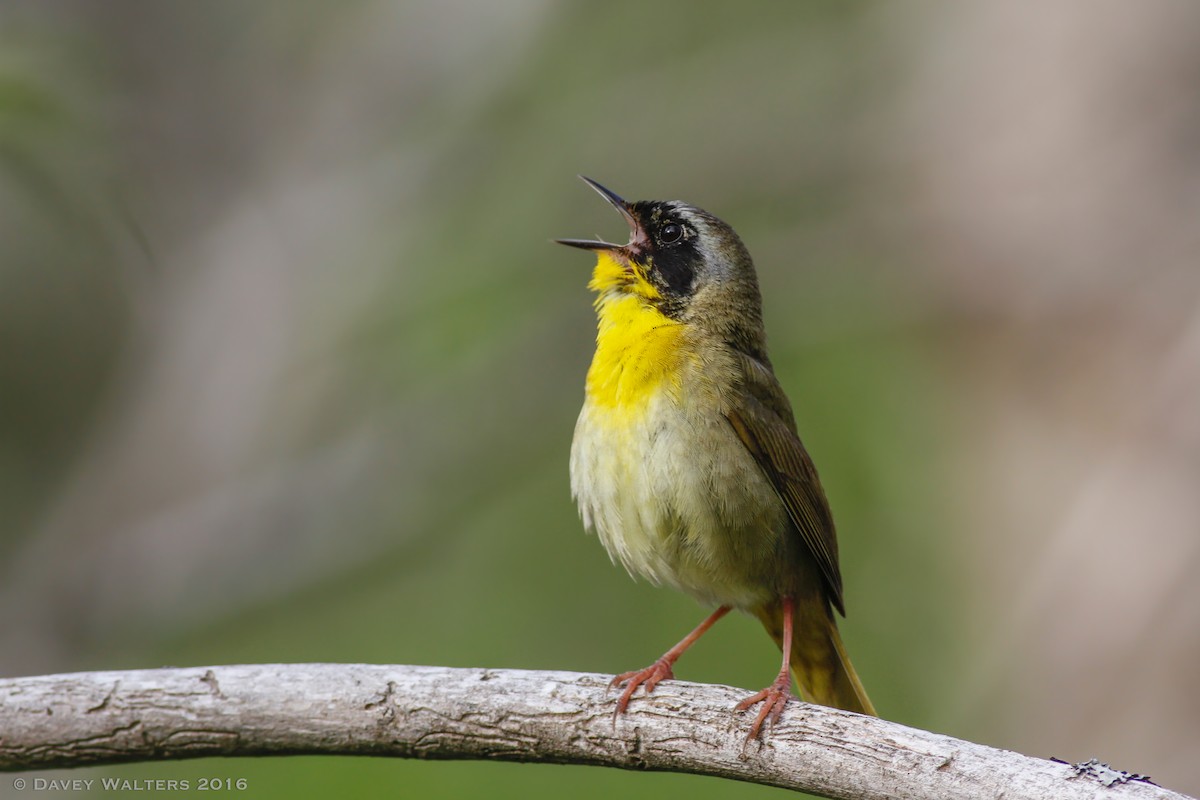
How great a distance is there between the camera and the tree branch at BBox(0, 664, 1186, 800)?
410 centimetres

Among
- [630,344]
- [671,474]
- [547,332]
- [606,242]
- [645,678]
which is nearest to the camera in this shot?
[645,678]

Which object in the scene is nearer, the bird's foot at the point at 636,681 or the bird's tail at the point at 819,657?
the bird's foot at the point at 636,681

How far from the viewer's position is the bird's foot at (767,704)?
13.6 ft

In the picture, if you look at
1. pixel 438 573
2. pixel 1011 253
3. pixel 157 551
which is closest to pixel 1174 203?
pixel 1011 253

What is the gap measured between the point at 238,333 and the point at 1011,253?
5.80m

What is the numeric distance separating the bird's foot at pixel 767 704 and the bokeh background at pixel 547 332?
375 centimetres

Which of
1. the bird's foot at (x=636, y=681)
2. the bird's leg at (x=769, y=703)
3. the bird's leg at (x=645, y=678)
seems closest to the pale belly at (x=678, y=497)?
the bird's leg at (x=645, y=678)

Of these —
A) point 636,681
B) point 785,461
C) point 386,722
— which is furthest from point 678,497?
point 386,722

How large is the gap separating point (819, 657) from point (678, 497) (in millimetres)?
1181

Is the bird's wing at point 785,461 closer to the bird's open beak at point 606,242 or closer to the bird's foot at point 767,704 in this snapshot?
the bird's open beak at point 606,242

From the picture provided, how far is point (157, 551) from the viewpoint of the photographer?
26.5ft

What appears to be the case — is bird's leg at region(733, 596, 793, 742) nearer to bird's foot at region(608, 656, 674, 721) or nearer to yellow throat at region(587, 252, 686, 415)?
bird's foot at region(608, 656, 674, 721)

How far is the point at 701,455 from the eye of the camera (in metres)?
4.82

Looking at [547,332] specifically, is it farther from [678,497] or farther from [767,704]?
[767,704]
